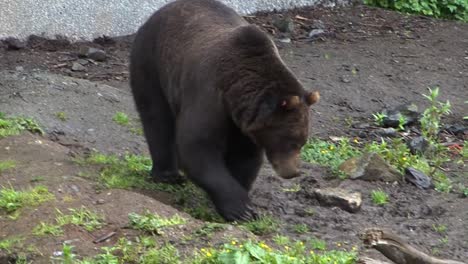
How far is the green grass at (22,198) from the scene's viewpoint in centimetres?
632

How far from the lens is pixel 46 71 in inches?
401

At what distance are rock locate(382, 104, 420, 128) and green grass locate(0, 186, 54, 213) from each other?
427 cm

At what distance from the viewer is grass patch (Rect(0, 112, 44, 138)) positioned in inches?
317

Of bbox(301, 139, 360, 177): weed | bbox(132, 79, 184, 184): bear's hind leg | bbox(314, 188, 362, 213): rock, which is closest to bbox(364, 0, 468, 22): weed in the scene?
bbox(301, 139, 360, 177): weed

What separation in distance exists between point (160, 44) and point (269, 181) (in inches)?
53.3

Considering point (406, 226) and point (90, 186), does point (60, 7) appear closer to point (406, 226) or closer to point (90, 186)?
point (90, 186)

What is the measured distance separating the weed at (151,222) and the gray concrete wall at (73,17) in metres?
5.29

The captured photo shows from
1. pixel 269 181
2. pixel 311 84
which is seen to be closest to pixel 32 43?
pixel 311 84

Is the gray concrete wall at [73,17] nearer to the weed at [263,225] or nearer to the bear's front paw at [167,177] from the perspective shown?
the bear's front paw at [167,177]

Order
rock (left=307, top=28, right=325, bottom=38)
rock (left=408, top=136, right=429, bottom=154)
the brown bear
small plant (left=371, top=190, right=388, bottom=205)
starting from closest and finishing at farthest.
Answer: the brown bear < small plant (left=371, top=190, right=388, bottom=205) < rock (left=408, top=136, right=429, bottom=154) < rock (left=307, top=28, right=325, bottom=38)

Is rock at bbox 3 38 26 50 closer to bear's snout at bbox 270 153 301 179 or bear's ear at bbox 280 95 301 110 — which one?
bear's snout at bbox 270 153 301 179

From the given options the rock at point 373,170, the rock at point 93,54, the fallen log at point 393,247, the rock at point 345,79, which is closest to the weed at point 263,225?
the rock at point 373,170

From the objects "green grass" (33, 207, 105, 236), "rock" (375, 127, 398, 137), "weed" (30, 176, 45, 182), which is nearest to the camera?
"green grass" (33, 207, 105, 236)

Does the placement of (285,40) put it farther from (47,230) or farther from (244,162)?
(47,230)
